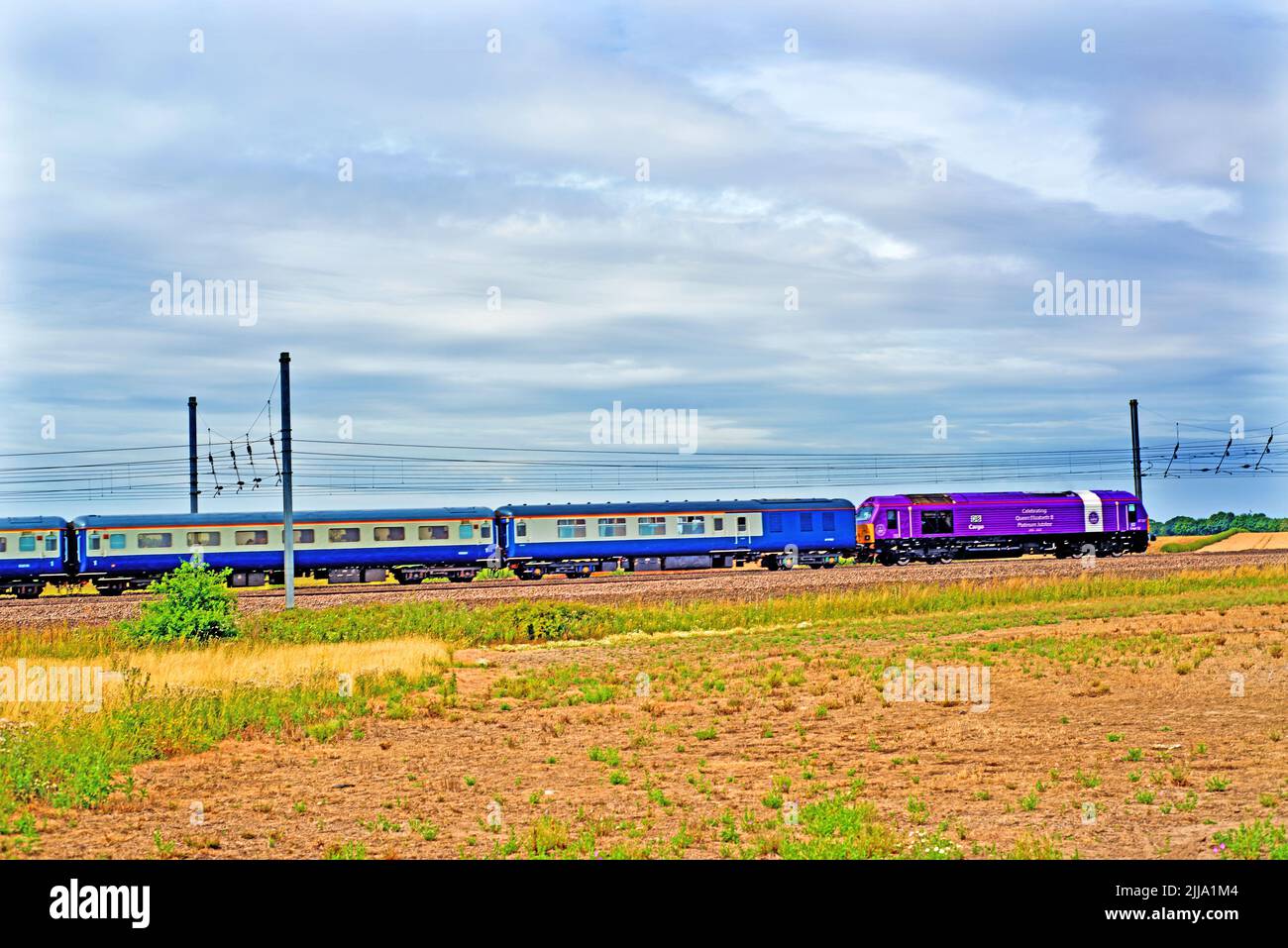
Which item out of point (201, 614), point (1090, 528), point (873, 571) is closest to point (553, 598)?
point (201, 614)

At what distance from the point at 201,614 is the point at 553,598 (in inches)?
547

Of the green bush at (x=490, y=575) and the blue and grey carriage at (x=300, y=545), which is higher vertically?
the blue and grey carriage at (x=300, y=545)

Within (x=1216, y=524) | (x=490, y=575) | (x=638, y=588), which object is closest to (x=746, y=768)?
(x=638, y=588)

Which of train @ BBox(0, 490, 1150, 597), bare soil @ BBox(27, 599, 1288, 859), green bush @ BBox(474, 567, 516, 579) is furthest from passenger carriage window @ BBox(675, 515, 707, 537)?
bare soil @ BBox(27, 599, 1288, 859)

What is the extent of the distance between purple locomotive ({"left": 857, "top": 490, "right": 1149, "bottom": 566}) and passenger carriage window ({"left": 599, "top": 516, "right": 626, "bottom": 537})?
47.9ft

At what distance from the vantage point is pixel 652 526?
5925cm

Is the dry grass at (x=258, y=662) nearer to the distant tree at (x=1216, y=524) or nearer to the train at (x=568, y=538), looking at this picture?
the train at (x=568, y=538)

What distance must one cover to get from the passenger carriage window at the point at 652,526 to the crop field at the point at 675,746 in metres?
28.5

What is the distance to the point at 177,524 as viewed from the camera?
53.2m

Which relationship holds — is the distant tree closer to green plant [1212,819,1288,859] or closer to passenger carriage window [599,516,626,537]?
passenger carriage window [599,516,626,537]

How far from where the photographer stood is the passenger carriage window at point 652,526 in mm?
59000

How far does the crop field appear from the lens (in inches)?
429

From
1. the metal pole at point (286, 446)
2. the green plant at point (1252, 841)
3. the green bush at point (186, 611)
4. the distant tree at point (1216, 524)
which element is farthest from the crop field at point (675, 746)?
the distant tree at point (1216, 524)
